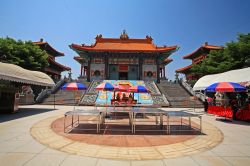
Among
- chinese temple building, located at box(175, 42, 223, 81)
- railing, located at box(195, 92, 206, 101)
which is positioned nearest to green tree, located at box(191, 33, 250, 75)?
railing, located at box(195, 92, 206, 101)

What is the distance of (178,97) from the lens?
23.4 metres

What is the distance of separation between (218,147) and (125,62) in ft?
95.0

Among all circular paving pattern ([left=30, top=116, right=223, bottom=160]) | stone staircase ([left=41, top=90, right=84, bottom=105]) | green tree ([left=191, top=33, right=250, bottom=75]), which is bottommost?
circular paving pattern ([left=30, top=116, right=223, bottom=160])

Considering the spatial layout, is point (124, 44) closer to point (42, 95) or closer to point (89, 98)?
point (89, 98)

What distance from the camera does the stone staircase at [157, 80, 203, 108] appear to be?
20.8 m

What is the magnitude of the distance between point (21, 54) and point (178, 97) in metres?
22.2

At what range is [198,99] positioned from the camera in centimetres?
2330

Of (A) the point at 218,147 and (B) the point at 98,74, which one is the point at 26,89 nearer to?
(B) the point at 98,74

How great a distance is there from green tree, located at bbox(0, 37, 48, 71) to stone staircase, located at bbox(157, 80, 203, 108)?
61.9 feet

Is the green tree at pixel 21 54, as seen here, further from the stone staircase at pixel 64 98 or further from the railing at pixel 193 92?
the railing at pixel 193 92

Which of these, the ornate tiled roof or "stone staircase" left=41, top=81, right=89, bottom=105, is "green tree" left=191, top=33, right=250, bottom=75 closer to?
the ornate tiled roof

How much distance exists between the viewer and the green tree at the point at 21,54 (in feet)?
70.2

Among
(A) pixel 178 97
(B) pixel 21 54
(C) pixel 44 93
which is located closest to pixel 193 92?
(A) pixel 178 97

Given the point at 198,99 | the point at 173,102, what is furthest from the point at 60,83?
the point at 198,99
